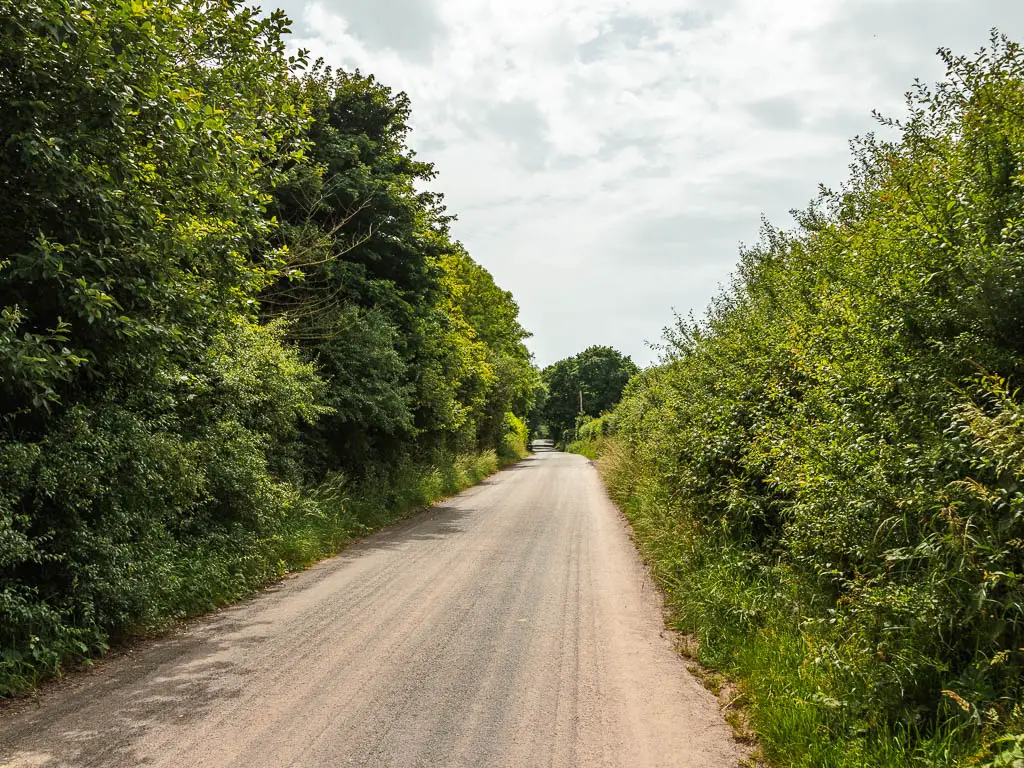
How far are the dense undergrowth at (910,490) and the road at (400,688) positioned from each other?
2.49 ft

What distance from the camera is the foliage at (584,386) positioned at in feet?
282

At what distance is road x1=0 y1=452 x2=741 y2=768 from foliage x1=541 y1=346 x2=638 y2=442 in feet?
247

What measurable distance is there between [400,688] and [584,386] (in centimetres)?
8279

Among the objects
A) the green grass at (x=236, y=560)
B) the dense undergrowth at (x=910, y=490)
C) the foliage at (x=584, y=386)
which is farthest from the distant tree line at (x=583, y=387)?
the dense undergrowth at (x=910, y=490)

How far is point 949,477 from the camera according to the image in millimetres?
3799

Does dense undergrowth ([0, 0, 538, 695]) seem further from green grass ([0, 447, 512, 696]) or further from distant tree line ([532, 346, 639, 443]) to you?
distant tree line ([532, 346, 639, 443])

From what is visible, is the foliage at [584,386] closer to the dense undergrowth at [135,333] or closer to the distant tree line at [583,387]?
the distant tree line at [583,387]

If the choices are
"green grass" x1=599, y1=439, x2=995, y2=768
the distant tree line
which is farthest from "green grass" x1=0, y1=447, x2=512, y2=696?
the distant tree line

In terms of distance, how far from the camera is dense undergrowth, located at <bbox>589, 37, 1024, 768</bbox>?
130 inches

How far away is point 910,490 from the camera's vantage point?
3990 millimetres

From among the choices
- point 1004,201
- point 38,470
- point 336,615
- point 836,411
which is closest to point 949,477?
point 836,411

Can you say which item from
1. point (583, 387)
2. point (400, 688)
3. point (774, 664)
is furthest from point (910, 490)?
point (583, 387)

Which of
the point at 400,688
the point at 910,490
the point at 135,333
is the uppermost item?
the point at 135,333

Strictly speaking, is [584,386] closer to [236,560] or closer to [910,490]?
[236,560]
